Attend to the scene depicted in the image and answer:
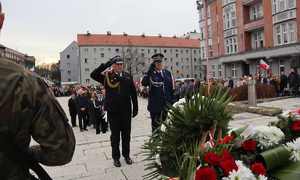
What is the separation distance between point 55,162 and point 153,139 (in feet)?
4.39

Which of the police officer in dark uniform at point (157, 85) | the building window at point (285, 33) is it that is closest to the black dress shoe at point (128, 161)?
the police officer in dark uniform at point (157, 85)

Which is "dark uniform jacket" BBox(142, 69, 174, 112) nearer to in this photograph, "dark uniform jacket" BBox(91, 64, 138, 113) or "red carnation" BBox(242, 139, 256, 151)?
"dark uniform jacket" BBox(91, 64, 138, 113)

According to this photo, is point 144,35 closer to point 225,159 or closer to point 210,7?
point 210,7

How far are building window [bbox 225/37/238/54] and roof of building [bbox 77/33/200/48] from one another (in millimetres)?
55719

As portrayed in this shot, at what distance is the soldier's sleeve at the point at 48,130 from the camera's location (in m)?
1.67

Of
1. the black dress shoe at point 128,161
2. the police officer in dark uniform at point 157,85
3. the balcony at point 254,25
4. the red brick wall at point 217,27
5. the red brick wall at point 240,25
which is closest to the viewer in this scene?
the black dress shoe at point 128,161

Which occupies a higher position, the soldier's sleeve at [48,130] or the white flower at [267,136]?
the soldier's sleeve at [48,130]

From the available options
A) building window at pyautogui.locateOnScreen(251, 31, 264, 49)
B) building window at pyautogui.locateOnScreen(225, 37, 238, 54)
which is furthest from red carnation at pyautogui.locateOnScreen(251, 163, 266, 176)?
building window at pyautogui.locateOnScreen(225, 37, 238, 54)

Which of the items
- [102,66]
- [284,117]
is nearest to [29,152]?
[284,117]

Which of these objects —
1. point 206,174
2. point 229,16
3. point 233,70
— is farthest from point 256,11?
point 206,174

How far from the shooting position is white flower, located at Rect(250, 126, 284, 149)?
2.41 meters

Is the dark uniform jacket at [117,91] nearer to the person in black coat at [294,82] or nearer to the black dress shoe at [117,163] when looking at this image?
the black dress shoe at [117,163]

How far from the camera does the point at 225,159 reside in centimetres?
215

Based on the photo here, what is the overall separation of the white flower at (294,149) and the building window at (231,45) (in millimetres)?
42653
